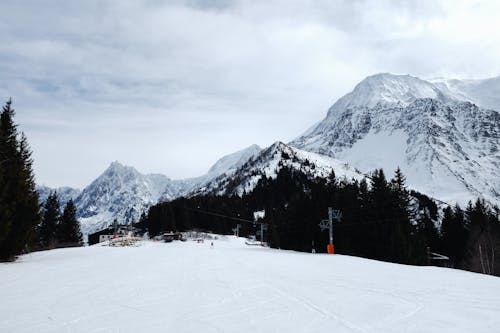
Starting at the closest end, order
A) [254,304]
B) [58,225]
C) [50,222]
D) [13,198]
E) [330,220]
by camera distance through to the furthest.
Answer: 1. [254,304]
2. [13,198]
3. [330,220]
4. [50,222]
5. [58,225]

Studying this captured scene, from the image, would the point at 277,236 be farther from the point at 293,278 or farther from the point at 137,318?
the point at 137,318

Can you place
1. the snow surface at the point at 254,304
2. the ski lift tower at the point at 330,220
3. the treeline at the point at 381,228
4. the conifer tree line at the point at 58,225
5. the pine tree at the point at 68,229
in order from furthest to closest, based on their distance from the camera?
1. the pine tree at the point at 68,229
2. the conifer tree line at the point at 58,225
3. the treeline at the point at 381,228
4. the ski lift tower at the point at 330,220
5. the snow surface at the point at 254,304

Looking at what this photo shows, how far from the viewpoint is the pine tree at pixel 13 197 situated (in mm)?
21322

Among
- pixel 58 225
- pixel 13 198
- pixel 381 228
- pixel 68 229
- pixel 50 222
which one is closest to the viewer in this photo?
pixel 13 198

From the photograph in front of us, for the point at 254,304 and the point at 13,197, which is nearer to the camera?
the point at 254,304

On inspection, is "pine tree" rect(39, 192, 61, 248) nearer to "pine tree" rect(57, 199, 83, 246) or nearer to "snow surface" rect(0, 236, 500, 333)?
"pine tree" rect(57, 199, 83, 246)

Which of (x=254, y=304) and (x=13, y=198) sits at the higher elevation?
(x=13, y=198)

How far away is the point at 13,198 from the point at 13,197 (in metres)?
0.06

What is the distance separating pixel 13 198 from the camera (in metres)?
23.1

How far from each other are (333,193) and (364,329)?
160 feet

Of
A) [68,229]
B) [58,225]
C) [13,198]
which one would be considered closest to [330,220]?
[13,198]

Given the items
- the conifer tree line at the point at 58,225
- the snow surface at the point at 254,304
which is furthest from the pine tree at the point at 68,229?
the snow surface at the point at 254,304

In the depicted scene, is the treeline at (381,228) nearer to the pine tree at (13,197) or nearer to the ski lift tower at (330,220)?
the ski lift tower at (330,220)

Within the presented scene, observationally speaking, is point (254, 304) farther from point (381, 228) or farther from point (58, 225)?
point (58, 225)
